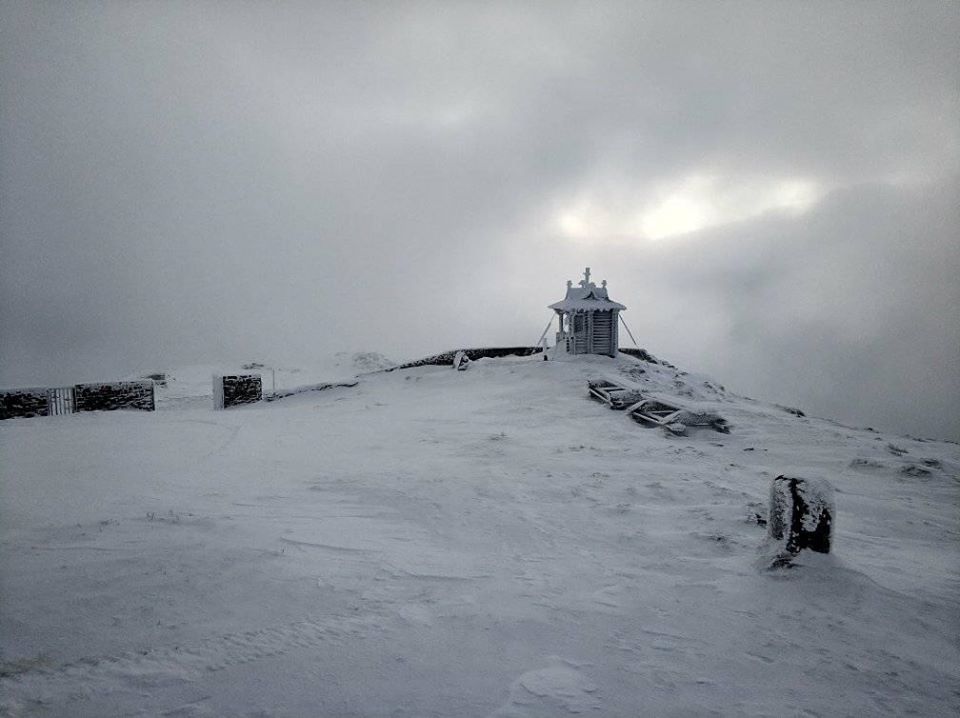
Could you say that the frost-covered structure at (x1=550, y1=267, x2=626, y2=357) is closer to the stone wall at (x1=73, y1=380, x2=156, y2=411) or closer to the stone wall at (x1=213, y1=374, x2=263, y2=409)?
the stone wall at (x1=213, y1=374, x2=263, y2=409)

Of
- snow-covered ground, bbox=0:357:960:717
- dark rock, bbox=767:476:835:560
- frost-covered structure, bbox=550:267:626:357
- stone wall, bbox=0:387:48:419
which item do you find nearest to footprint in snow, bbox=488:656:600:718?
snow-covered ground, bbox=0:357:960:717

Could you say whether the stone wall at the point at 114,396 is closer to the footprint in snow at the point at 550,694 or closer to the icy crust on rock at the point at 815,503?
the footprint in snow at the point at 550,694

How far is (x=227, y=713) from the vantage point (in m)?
3.01

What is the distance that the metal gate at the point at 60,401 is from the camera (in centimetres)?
1542

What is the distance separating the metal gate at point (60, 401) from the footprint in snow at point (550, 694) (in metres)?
18.5

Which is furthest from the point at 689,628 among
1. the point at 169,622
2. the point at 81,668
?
the point at 81,668

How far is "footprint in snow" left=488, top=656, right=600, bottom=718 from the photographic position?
312cm

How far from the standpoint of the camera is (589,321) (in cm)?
2453

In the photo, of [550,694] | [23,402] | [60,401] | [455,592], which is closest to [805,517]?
[550,694]

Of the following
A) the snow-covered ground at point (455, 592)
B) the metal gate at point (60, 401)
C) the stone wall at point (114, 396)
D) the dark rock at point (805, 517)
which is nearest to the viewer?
the snow-covered ground at point (455, 592)

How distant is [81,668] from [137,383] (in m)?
16.9

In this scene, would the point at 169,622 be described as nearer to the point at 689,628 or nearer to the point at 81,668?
the point at 81,668

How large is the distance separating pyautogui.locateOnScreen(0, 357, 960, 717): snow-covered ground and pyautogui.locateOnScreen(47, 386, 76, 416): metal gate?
7.95m

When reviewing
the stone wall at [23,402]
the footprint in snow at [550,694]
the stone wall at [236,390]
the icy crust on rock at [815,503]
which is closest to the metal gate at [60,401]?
the stone wall at [23,402]
